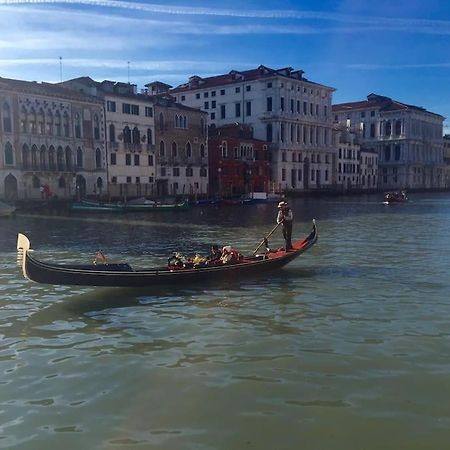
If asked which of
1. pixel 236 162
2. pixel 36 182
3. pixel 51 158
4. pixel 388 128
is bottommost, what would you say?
pixel 36 182

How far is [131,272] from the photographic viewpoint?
9.40 metres

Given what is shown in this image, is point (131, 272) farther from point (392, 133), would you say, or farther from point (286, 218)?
point (392, 133)

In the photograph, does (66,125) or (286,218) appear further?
(66,125)

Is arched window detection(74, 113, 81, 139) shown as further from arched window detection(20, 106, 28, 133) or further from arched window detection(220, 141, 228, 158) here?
arched window detection(220, 141, 228, 158)

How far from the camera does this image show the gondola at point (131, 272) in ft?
28.1

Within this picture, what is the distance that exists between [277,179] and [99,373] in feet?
180

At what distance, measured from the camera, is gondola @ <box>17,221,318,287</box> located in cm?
858

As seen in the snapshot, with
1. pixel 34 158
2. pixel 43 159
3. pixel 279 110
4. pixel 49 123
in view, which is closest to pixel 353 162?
pixel 279 110

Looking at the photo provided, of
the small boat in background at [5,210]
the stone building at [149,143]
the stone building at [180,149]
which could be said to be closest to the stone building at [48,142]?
the stone building at [149,143]

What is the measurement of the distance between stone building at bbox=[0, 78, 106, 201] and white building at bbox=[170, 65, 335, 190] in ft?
79.0

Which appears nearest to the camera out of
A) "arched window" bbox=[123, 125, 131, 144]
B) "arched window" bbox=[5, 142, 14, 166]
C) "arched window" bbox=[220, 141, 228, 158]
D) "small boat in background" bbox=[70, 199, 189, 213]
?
"small boat in background" bbox=[70, 199, 189, 213]

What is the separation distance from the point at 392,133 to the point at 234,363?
3351 inches

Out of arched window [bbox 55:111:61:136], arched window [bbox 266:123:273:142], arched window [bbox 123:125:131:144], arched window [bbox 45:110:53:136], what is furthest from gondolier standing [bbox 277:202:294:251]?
arched window [bbox 266:123:273:142]

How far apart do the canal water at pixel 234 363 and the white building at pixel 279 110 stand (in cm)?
4925
